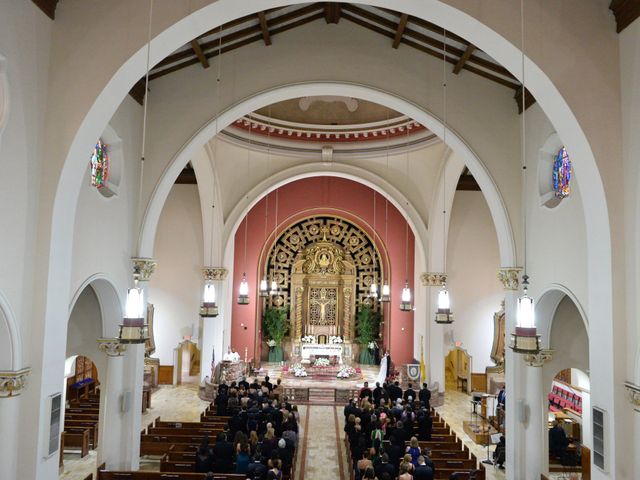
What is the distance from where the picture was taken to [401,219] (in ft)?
78.1

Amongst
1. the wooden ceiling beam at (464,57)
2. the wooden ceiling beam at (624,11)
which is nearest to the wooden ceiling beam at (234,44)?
the wooden ceiling beam at (464,57)

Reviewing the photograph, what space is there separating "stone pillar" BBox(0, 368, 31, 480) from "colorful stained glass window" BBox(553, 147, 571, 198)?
9448mm

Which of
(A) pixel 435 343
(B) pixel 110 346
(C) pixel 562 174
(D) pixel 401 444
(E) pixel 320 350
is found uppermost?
(C) pixel 562 174

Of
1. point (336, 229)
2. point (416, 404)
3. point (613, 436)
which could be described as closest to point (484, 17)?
point (613, 436)

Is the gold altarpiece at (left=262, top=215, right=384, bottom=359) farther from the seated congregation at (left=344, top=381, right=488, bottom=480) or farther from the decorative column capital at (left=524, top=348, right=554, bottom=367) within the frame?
the decorative column capital at (left=524, top=348, right=554, bottom=367)

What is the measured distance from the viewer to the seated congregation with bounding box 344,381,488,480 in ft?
29.3

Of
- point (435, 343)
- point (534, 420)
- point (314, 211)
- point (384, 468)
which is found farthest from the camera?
point (314, 211)

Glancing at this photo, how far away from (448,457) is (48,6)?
10.3m

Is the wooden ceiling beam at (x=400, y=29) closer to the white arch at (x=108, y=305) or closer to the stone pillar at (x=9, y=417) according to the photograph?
the white arch at (x=108, y=305)

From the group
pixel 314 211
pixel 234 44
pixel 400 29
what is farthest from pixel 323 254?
pixel 400 29

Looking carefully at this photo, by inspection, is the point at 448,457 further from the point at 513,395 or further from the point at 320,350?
the point at 320,350

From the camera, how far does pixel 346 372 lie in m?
20.8

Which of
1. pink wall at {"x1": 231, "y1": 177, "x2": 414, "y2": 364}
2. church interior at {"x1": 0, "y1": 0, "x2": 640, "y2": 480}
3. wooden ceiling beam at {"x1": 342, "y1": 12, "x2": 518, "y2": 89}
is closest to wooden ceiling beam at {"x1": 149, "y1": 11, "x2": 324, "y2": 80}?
church interior at {"x1": 0, "y1": 0, "x2": 640, "y2": 480}

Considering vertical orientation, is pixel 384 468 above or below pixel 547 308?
below
